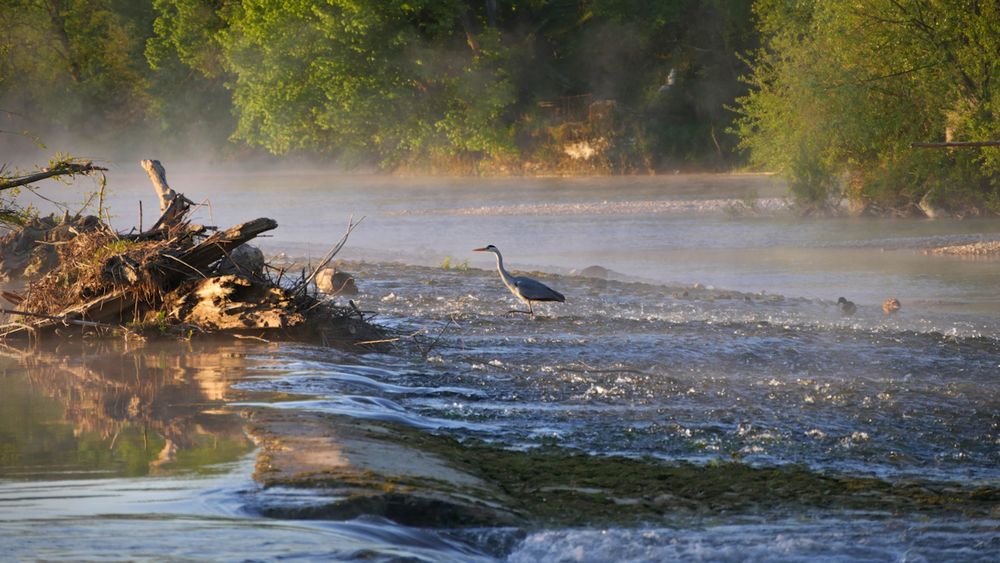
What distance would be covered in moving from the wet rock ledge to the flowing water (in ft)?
0.51

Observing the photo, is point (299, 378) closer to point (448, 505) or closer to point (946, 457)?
point (448, 505)

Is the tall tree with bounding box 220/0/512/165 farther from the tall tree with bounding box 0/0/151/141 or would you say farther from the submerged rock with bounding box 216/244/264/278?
the submerged rock with bounding box 216/244/264/278

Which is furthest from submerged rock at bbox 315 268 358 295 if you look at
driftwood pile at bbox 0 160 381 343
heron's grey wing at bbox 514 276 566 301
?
driftwood pile at bbox 0 160 381 343

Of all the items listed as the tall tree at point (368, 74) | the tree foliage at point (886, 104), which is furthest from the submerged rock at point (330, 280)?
the tall tree at point (368, 74)

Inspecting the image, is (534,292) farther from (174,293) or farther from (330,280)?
(174,293)

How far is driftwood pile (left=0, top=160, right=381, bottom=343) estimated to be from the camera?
1103 centimetres

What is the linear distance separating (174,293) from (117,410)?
120 inches

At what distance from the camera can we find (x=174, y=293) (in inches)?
443

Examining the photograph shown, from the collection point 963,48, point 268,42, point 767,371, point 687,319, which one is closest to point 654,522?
point 767,371

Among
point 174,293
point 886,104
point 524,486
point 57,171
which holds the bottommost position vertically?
point 524,486

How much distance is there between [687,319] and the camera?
14.2 m

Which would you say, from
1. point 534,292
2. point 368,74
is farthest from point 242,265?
point 368,74

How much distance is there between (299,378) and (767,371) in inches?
168

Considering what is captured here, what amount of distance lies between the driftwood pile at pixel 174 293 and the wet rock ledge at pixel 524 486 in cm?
362
